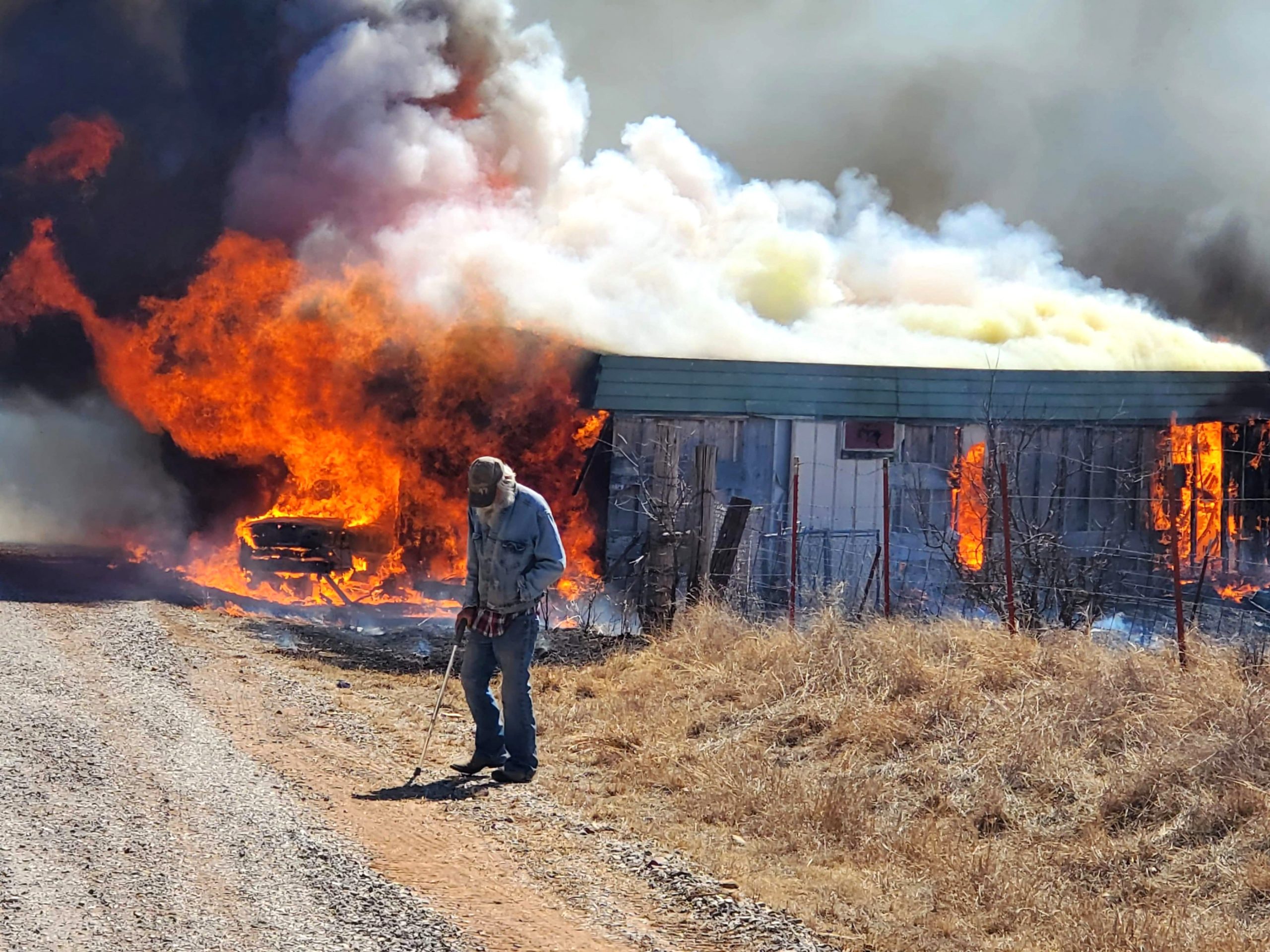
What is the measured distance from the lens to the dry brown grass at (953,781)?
534 cm

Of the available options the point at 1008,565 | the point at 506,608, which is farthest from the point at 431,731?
the point at 1008,565

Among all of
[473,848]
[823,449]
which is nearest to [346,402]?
[823,449]

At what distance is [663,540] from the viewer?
Answer: 38.7 feet

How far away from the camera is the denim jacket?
7.25m

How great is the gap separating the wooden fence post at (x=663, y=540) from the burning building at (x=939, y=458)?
10.1ft

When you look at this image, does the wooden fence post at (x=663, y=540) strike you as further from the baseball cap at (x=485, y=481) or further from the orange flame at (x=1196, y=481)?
the orange flame at (x=1196, y=481)

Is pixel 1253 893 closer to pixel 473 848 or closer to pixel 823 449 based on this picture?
pixel 473 848

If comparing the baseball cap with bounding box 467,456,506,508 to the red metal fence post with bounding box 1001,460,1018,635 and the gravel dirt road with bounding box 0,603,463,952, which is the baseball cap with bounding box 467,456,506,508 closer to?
the gravel dirt road with bounding box 0,603,463,952

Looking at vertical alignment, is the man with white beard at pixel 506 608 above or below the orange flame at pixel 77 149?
below

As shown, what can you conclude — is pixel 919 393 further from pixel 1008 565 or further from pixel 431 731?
pixel 431 731

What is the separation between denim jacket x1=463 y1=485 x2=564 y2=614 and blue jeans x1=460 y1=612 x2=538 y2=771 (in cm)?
19

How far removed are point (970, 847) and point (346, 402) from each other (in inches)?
508

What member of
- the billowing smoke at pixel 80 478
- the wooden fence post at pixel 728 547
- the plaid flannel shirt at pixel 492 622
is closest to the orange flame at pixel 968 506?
the wooden fence post at pixel 728 547

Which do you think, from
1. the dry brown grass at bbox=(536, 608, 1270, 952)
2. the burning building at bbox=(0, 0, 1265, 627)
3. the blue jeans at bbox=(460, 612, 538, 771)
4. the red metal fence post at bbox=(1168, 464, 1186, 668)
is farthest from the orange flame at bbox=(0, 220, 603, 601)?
the red metal fence post at bbox=(1168, 464, 1186, 668)
